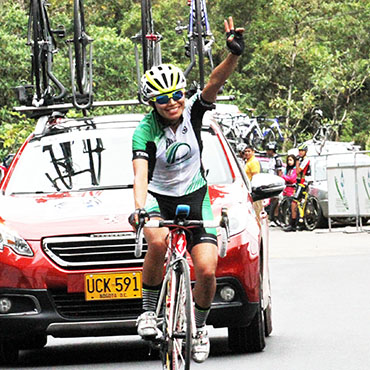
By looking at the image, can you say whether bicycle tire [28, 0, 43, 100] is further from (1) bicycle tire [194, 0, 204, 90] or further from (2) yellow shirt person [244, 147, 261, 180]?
(2) yellow shirt person [244, 147, 261, 180]

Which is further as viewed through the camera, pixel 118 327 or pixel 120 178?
pixel 120 178

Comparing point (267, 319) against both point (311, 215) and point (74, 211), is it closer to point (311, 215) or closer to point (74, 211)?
point (74, 211)

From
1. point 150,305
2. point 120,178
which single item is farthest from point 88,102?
point 150,305

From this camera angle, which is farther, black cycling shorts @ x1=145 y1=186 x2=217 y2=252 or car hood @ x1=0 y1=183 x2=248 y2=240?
car hood @ x1=0 y1=183 x2=248 y2=240

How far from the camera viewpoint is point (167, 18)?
170 ft

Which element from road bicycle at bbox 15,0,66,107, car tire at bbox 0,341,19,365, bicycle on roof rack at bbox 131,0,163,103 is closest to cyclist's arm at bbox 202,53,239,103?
car tire at bbox 0,341,19,365

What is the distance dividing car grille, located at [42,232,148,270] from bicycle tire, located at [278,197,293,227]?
20.8 meters

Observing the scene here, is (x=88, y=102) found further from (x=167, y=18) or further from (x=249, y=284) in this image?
(x=167, y=18)

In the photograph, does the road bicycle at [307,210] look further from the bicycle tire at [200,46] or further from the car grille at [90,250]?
the car grille at [90,250]

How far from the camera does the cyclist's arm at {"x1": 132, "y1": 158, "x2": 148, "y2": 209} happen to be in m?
7.72

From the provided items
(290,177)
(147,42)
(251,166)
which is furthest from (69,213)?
(290,177)

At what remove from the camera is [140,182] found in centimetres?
780

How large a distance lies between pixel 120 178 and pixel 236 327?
1.55 meters

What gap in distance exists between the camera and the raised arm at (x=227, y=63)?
778 cm
